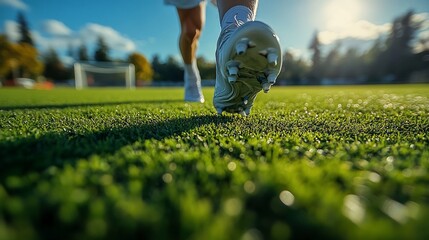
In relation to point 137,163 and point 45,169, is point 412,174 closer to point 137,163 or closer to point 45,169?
point 137,163

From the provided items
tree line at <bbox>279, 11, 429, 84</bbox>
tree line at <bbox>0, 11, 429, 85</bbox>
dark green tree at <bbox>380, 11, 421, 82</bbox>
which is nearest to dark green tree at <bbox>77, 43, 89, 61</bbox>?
tree line at <bbox>0, 11, 429, 85</bbox>

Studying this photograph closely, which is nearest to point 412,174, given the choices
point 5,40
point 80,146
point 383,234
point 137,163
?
point 383,234

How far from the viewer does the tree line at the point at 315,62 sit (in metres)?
37.8

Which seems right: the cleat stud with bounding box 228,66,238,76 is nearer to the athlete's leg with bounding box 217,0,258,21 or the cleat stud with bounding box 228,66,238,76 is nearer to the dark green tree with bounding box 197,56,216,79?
the athlete's leg with bounding box 217,0,258,21

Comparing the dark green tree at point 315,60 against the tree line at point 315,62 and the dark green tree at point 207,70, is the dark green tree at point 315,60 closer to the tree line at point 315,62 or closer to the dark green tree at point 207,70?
the tree line at point 315,62

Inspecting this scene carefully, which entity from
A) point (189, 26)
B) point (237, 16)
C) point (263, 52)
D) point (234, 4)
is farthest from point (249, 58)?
point (189, 26)

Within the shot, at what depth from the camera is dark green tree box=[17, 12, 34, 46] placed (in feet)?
153

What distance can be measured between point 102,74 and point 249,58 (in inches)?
1018

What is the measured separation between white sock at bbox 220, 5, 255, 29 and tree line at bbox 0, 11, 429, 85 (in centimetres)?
3808

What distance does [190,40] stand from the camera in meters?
3.03

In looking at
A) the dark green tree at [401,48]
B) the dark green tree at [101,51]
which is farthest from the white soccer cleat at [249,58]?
the dark green tree at [101,51]

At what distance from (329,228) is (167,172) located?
0.41 m

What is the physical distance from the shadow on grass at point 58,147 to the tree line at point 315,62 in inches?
1526

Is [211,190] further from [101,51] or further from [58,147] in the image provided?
[101,51]
